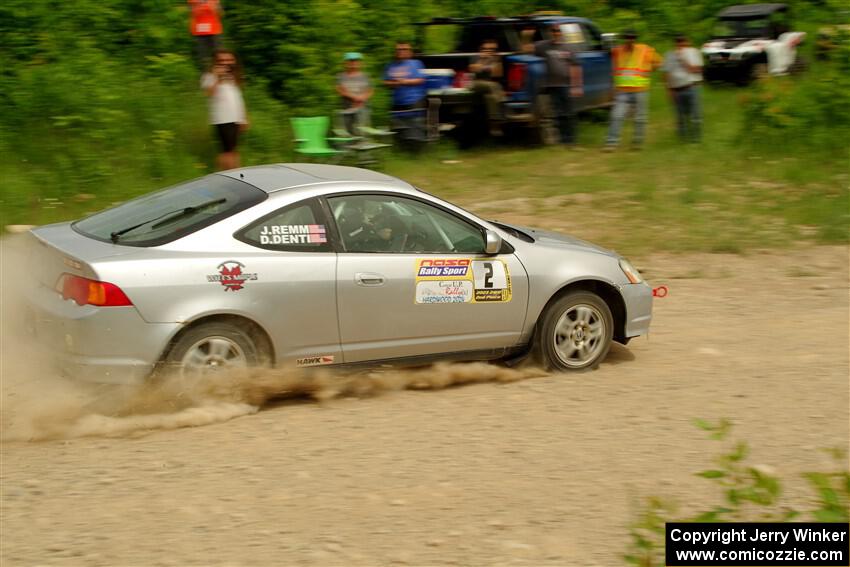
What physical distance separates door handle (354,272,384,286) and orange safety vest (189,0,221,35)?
8331 mm

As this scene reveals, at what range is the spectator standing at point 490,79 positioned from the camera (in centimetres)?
1555

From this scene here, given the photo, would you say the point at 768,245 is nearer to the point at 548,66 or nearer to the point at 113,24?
the point at 548,66

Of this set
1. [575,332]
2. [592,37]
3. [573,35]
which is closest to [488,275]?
[575,332]

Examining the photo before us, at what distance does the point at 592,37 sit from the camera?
17.5 meters

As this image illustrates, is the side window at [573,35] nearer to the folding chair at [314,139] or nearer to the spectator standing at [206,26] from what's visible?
the folding chair at [314,139]

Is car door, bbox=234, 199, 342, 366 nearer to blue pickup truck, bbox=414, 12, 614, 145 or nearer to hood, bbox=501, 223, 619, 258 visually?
hood, bbox=501, 223, 619, 258

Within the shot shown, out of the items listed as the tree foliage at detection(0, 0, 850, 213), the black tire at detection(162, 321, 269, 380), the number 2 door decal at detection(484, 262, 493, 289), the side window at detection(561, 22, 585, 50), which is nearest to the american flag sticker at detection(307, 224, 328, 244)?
the black tire at detection(162, 321, 269, 380)

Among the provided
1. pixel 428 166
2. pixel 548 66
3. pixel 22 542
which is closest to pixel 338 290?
pixel 22 542

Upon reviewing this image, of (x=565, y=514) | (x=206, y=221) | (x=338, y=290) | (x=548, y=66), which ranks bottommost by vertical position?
(x=565, y=514)

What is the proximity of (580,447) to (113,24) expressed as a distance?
11.5 m

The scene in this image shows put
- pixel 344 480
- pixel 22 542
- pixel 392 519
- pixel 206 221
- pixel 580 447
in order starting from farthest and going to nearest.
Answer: pixel 206 221 → pixel 580 447 → pixel 344 480 → pixel 392 519 → pixel 22 542

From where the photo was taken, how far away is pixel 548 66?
15.7 m

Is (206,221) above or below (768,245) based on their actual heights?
above

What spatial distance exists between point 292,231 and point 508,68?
32.1 feet
